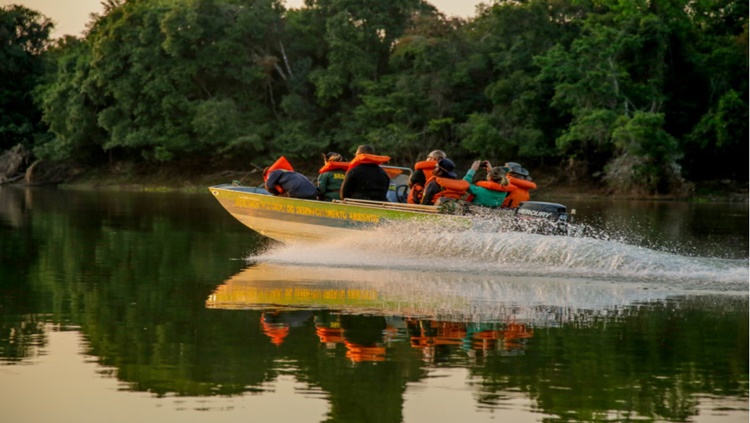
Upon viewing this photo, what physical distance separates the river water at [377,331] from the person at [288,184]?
77cm

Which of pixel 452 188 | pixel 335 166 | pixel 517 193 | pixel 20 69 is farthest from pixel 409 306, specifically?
pixel 20 69

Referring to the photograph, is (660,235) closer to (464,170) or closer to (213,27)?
(464,170)

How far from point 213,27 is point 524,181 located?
2834cm

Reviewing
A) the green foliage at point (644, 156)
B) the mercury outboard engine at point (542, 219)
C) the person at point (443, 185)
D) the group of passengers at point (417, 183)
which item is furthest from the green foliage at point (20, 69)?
the mercury outboard engine at point (542, 219)

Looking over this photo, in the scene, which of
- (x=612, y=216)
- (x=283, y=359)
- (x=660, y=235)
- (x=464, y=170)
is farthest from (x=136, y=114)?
(x=283, y=359)

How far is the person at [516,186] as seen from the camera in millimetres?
14492

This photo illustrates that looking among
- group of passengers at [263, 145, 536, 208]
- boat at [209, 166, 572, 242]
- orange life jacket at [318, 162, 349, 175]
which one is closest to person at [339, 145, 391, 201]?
group of passengers at [263, 145, 536, 208]

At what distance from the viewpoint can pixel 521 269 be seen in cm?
1277

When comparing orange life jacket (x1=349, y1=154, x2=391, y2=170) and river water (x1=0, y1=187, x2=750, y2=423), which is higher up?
orange life jacket (x1=349, y1=154, x2=391, y2=170)

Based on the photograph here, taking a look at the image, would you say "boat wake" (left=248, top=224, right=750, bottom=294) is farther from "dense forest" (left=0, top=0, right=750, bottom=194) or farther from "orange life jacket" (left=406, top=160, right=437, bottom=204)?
"dense forest" (left=0, top=0, right=750, bottom=194)

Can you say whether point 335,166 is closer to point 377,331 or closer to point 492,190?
point 492,190

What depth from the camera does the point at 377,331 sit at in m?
8.88

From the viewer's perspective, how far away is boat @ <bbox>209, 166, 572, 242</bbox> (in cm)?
1360

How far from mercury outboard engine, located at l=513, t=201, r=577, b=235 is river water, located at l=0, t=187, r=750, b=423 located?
0.44 metres
